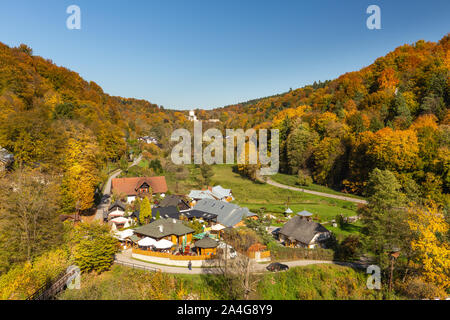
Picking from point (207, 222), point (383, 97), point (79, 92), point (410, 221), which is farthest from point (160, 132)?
point (410, 221)

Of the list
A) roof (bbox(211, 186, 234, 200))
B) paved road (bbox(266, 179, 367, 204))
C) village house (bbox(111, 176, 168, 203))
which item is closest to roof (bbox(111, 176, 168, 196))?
village house (bbox(111, 176, 168, 203))

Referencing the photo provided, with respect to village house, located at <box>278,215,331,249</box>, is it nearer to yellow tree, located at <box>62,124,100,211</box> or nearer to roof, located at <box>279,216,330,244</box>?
roof, located at <box>279,216,330,244</box>

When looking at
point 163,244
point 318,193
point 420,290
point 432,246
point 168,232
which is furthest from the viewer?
point 318,193

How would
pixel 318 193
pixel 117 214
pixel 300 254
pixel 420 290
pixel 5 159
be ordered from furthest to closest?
pixel 318 193
pixel 117 214
pixel 5 159
pixel 300 254
pixel 420 290

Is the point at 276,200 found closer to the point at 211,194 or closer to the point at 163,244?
the point at 211,194

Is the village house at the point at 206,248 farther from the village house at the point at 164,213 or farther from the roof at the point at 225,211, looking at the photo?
the village house at the point at 164,213

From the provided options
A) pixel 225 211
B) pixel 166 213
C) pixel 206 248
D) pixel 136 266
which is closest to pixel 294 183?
pixel 225 211

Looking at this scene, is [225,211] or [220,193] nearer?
[225,211]

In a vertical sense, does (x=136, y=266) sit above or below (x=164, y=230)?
below
